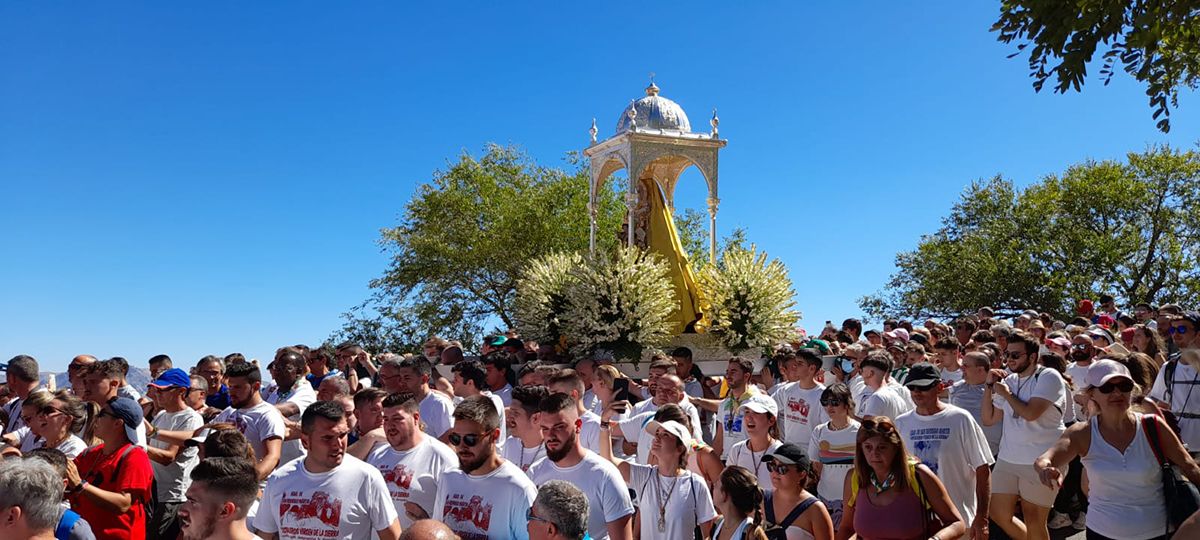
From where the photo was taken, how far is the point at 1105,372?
20.2ft

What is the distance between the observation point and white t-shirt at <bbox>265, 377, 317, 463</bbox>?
8281 mm

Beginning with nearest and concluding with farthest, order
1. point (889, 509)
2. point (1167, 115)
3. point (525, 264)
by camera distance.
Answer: point (889, 509) → point (1167, 115) → point (525, 264)

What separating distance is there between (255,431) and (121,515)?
134cm

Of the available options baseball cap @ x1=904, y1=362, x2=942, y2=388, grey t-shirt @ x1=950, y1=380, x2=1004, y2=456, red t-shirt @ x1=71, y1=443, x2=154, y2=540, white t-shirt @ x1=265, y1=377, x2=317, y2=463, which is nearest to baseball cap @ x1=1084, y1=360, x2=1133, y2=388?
baseball cap @ x1=904, y1=362, x2=942, y2=388

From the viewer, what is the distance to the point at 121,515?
19.0 ft

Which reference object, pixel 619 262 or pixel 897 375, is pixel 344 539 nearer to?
pixel 897 375

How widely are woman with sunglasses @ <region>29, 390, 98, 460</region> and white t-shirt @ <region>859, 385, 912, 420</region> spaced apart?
5.72 meters

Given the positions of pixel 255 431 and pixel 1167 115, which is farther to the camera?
pixel 1167 115

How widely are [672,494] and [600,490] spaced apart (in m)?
0.70

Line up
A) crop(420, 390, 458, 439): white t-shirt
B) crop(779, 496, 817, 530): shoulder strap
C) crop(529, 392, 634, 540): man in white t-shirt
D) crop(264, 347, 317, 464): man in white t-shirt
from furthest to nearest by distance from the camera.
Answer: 1. crop(264, 347, 317, 464): man in white t-shirt
2. crop(420, 390, 458, 439): white t-shirt
3. crop(779, 496, 817, 530): shoulder strap
4. crop(529, 392, 634, 540): man in white t-shirt

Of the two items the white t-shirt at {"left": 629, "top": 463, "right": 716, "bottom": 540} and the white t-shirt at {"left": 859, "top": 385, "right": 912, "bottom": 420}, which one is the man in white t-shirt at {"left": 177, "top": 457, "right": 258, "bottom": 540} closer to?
the white t-shirt at {"left": 629, "top": 463, "right": 716, "bottom": 540}

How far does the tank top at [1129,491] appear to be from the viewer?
6.00 meters

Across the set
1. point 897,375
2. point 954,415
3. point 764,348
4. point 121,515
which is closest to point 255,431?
point 121,515

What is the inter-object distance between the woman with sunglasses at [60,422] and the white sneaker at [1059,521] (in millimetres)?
Answer: 8166
